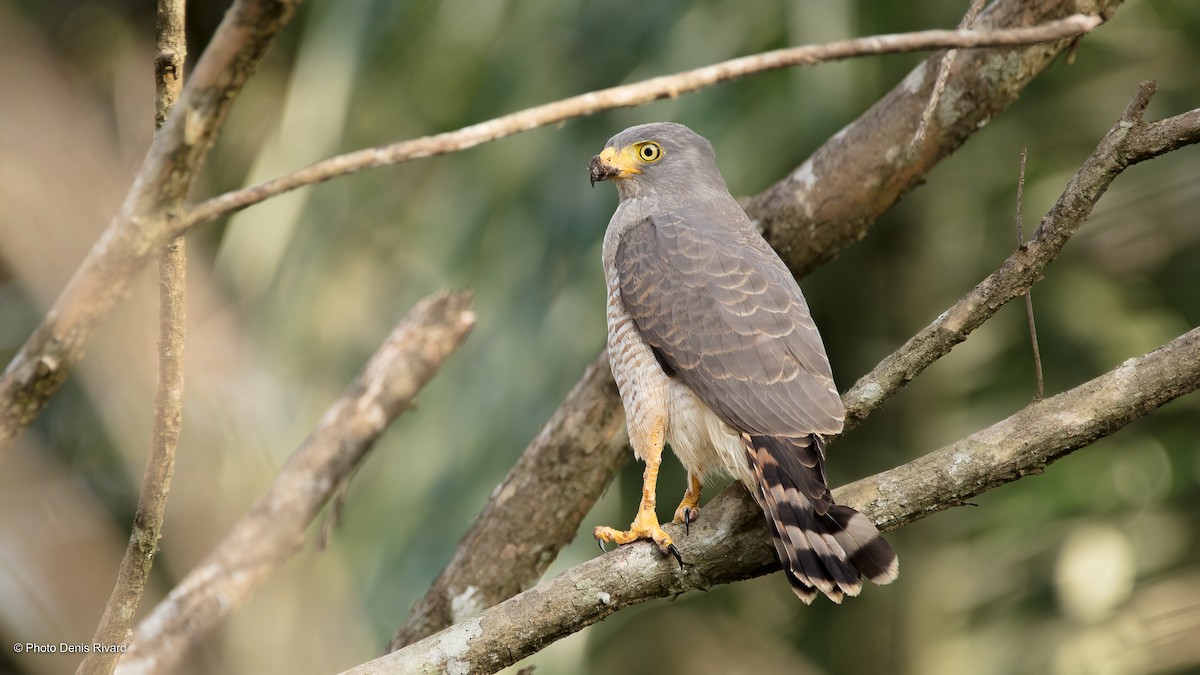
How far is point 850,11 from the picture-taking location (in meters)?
5.79

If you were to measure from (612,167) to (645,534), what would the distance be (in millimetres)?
1466

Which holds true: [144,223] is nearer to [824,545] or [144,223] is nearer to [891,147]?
[824,545]

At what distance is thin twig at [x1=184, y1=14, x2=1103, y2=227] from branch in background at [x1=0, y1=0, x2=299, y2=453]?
63 millimetres

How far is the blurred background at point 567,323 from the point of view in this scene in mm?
5734

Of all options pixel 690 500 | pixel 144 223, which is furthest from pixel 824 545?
pixel 144 223

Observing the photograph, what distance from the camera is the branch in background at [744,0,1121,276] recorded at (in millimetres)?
3654

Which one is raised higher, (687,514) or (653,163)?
(653,163)

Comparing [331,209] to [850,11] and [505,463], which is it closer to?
[505,463]

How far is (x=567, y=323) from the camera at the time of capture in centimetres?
568

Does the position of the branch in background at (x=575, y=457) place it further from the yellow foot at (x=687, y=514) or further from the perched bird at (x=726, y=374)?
the yellow foot at (x=687, y=514)

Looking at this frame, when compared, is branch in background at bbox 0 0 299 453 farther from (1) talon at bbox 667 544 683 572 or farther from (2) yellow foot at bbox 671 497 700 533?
(2) yellow foot at bbox 671 497 700 533

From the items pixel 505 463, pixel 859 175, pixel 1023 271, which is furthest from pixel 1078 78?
pixel 1023 271

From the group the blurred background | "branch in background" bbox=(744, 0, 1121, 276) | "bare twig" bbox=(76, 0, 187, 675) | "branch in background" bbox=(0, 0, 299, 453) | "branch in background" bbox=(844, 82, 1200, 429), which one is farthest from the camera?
the blurred background

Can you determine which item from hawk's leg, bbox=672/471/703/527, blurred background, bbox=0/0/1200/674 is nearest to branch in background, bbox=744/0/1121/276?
hawk's leg, bbox=672/471/703/527
